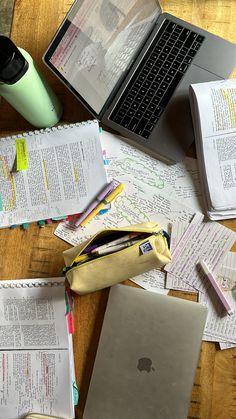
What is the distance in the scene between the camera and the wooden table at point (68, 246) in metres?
0.86

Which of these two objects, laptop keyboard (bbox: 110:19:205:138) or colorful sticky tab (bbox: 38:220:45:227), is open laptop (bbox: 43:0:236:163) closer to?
laptop keyboard (bbox: 110:19:205:138)

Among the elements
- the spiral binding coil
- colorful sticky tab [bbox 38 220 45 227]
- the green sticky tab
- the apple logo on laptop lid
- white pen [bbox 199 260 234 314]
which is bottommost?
the apple logo on laptop lid

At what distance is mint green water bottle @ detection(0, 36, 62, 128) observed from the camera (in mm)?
799

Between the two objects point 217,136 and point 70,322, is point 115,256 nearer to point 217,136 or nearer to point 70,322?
point 70,322

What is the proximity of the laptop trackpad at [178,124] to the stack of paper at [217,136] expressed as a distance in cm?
4

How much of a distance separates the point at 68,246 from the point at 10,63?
37 cm

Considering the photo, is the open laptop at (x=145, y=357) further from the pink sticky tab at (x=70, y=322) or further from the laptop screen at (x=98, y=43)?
the laptop screen at (x=98, y=43)

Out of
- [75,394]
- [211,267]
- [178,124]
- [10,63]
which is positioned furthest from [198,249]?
[10,63]

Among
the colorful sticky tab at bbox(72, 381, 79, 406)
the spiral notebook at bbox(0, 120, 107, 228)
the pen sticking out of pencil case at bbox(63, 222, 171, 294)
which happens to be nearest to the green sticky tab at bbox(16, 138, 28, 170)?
the spiral notebook at bbox(0, 120, 107, 228)

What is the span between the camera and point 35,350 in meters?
0.91

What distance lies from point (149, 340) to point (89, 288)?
0.49ft

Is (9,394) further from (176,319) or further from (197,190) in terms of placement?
(197,190)

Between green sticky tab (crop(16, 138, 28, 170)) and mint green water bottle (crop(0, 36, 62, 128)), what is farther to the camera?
green sticky tab (crop(16, 138, 28, 170))

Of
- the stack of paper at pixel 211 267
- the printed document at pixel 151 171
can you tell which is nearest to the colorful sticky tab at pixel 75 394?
the stack of paper at pixel 211 267
